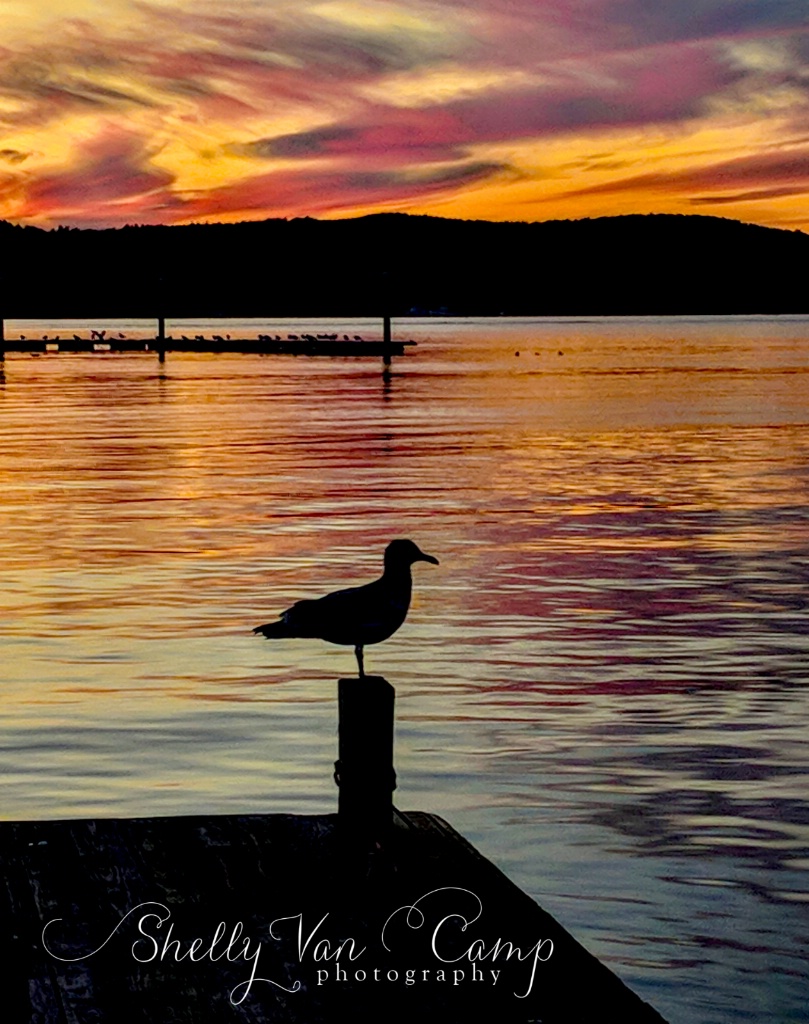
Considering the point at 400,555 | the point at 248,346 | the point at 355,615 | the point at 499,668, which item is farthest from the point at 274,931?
the point at 248,346

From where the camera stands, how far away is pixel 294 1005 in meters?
6.87

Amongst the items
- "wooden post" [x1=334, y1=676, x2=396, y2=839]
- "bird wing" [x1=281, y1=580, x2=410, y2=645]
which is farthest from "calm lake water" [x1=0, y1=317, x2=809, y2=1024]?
"bird wing" [x1=281, y1=580, x2=410, y2=645]

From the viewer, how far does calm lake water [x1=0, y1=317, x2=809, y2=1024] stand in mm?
10766

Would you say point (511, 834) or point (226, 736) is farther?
point (226, 736)

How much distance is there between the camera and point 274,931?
303 inches

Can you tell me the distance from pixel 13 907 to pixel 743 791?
5.94 metres

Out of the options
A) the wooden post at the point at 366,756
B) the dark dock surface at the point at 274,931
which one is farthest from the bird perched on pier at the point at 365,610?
the dark dock surface at the point at 274,931

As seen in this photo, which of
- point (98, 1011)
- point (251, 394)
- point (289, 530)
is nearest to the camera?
point (98, 1011)

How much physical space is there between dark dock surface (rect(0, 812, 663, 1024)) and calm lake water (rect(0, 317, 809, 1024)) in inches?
62.5

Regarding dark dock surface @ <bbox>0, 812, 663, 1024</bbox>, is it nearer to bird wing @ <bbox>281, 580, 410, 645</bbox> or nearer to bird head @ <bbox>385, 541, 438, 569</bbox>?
bird wing @ <bbox>281, 580, 410, 645</bbox>

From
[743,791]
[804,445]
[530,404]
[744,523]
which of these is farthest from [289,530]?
[530,404]

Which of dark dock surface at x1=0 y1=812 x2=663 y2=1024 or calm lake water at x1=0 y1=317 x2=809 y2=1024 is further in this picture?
calm lake water at x1=0 y1=317 x2=809 y2=1024

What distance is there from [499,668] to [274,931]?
30.7 ft

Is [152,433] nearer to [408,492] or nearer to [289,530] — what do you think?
[408,492]
